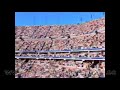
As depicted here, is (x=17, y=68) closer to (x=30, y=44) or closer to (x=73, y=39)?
(x=30, y=44)

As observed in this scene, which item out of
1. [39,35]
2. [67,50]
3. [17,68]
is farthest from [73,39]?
[17,68]

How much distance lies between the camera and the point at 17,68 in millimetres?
4645
